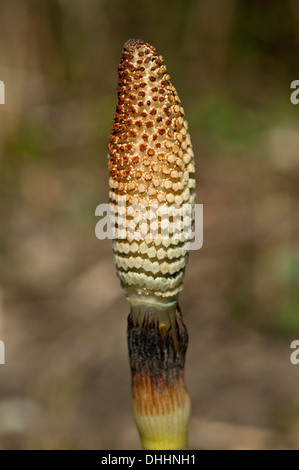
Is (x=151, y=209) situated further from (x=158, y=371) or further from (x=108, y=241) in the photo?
(x=108, y=241)

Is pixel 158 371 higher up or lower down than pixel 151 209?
lower down

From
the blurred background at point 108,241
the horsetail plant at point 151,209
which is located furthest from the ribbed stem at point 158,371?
the blurred background at point 108,241

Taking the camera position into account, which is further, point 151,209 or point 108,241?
point 108,241

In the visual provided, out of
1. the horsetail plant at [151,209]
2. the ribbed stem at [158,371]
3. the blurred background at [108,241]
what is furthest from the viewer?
the blurred background at [108,241]

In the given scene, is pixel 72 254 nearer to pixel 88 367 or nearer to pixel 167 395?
pixel 88 367

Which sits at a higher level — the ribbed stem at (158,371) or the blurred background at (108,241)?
the blurred background at (108,241)

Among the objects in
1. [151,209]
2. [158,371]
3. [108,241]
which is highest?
[108,241]

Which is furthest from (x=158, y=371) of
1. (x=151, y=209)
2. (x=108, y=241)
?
(x=108, y=241)

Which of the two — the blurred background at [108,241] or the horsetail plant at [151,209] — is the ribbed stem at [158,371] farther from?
the blurred background at [108,241]
